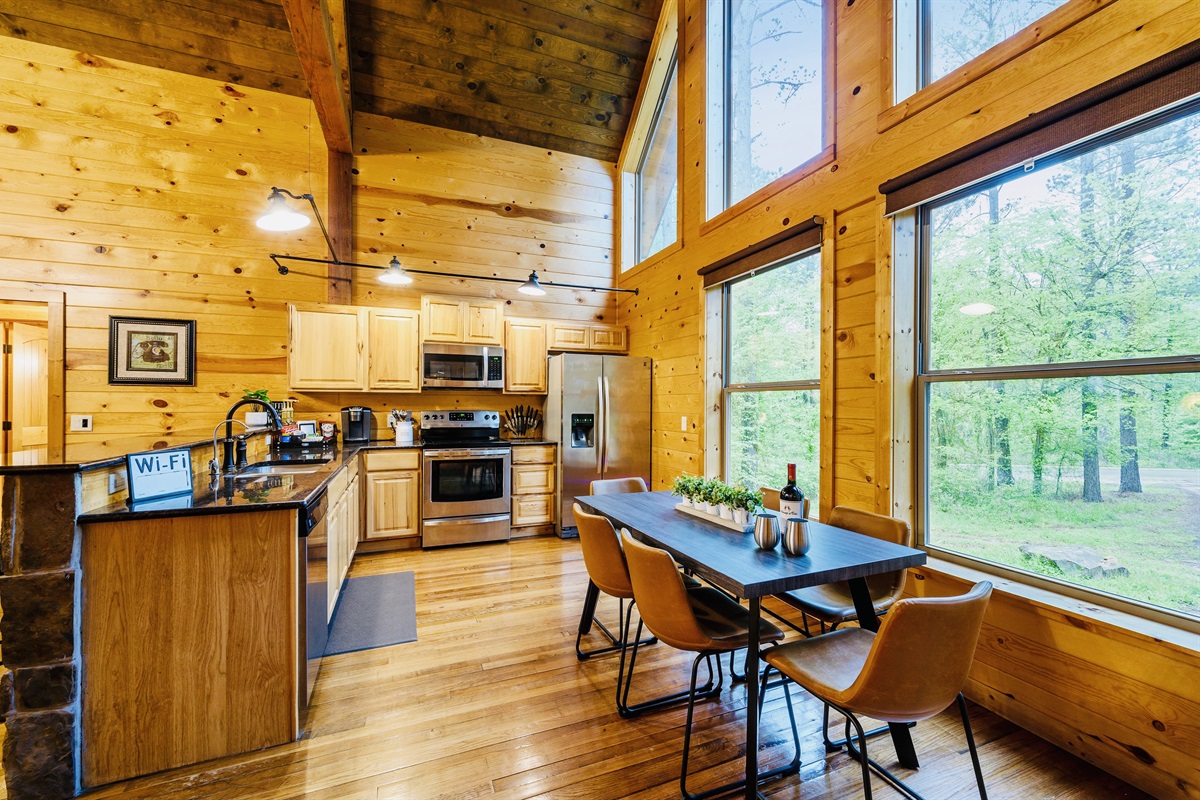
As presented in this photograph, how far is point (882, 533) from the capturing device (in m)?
2.12

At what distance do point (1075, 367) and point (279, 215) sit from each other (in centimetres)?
368

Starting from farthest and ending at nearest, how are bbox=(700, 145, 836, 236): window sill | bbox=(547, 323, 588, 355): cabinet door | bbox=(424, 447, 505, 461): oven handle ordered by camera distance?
bbox=(547, 323, 588, 355): cabinet door
bbox=(424, 447, 505, 461): oven handle
bbox=(700, 145, 836, 236): window sill

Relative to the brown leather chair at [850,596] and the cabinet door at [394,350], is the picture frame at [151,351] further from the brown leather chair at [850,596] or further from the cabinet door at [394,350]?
the brown leather chair at [850,596]

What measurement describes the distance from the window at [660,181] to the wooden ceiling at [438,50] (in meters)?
0.50

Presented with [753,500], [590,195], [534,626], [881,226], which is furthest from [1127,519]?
[590,195]

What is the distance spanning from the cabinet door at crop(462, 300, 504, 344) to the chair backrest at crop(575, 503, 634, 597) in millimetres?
2845

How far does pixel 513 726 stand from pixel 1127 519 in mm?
2387

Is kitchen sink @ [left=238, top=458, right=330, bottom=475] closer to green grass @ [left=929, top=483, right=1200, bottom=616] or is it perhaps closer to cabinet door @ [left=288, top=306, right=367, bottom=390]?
cabinet door @ [left=288, top=306, right=367, bottom=390]

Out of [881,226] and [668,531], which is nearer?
[668,531]

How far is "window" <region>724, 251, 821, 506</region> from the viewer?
9.95 ft

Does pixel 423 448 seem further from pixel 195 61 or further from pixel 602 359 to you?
pixel 195 61

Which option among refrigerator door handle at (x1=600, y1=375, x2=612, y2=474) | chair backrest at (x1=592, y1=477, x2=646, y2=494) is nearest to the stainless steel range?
refrigerator door handle at (x1=600, y1=375, x2=612, y2=474)

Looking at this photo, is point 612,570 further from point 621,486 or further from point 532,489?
point 532,489

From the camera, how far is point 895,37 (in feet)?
8.05
